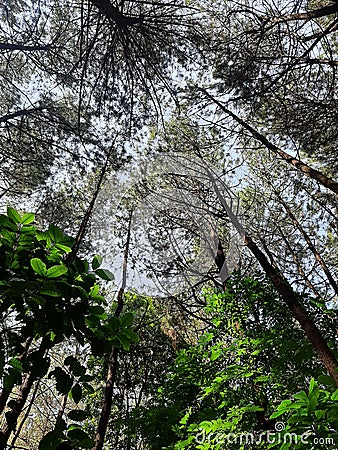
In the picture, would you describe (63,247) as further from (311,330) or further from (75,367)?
(311,330)

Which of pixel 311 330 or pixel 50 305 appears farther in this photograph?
pixel 311 330

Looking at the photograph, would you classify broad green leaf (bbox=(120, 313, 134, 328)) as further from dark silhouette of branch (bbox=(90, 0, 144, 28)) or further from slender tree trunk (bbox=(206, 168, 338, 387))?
dark silhouette of branch (bbox=(90, 0, 144, 28))

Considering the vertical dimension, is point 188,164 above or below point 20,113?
below

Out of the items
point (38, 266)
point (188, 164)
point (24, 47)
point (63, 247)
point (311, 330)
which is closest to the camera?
point (38, 266)

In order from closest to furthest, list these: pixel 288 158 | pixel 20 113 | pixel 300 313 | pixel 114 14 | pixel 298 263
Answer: pixel 114 14, pixel 300 313, pixel 288 158, pixel 20 113, pixel 298 263

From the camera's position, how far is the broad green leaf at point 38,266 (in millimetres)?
798

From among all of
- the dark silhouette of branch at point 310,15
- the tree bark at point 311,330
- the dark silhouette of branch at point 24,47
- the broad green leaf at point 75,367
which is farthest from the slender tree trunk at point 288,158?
the broad green leaf at point 75,367

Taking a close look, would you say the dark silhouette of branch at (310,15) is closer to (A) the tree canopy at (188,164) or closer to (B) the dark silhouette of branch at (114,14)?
(A) the tree canopy at (188,164)

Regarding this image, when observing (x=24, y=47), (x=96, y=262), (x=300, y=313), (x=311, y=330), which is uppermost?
(x=24, y=47)


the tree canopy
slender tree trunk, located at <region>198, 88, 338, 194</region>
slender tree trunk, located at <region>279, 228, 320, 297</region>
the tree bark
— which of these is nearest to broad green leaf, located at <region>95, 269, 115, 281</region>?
the tree canopy

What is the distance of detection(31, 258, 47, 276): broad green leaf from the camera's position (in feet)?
2.62

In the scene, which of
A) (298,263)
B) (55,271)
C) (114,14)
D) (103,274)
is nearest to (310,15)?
(114,14)

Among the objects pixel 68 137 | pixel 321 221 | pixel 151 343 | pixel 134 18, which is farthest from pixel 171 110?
pixel 151 343

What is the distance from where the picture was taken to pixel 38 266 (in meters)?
0.80
